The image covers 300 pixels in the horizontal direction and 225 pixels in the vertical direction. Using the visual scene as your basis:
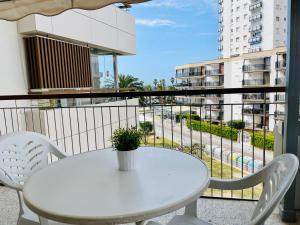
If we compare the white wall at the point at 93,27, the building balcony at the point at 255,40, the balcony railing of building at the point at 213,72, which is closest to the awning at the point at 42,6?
the white wall at the point at 93,27

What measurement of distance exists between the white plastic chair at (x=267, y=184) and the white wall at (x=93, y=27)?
15.8 ft

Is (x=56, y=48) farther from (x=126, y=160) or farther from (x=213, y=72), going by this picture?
(x=126, y=160)

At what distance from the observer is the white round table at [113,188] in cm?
98

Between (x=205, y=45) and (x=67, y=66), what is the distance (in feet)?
29.5

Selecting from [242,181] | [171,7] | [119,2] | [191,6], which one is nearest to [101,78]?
[119,2]

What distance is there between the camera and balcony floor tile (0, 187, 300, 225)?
223 centimetres

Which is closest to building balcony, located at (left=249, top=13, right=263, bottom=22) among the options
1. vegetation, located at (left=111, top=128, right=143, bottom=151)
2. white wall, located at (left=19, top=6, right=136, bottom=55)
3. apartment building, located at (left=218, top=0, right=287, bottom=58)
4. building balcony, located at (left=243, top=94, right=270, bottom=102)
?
apartment building, located at (left=218, top=0, right=287, bottom=58)

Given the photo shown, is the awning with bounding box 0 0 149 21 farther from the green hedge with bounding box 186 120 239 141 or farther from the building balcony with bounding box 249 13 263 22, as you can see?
the building balcony with bounding box 249 13 263 22

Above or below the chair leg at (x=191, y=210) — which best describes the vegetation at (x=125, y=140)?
above

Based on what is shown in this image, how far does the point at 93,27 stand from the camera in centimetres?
722

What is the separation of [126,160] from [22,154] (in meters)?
0.90

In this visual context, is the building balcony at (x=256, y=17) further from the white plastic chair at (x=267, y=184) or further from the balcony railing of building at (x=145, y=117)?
the white plastic chair at (x=267, y=184)

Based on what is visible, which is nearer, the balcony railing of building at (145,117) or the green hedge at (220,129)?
the balcony railing of building at (145,117)

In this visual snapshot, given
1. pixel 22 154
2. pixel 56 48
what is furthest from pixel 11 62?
pixel 22 154
